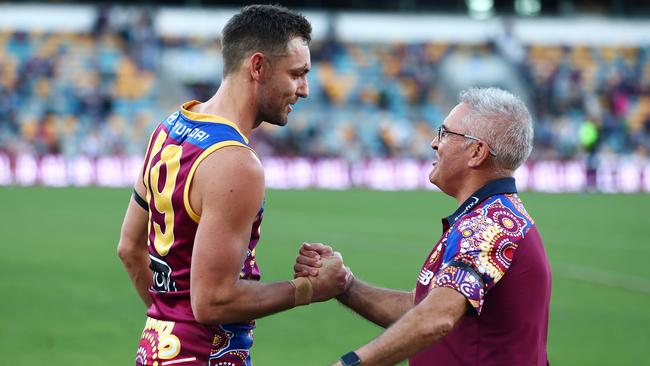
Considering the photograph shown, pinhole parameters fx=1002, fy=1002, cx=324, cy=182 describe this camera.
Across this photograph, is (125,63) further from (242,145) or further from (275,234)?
(242,145)

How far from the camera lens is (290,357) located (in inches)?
361

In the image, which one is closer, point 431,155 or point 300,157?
point 300,157

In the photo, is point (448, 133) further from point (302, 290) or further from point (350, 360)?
point (350, 360)

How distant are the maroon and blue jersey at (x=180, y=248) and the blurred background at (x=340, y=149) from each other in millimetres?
4917

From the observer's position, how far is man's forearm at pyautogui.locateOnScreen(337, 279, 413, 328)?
15.6 ft

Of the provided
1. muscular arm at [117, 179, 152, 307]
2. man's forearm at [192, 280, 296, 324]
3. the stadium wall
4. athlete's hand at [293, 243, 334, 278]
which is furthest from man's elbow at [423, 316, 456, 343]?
the stadium wall

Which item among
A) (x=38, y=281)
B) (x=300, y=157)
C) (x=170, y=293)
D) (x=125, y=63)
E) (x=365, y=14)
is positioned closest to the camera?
(x=170, y=293)

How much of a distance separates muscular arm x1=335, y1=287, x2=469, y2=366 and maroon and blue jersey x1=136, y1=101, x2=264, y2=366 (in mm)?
688

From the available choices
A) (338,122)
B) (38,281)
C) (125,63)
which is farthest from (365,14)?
(38,281)

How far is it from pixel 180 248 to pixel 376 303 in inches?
46.0

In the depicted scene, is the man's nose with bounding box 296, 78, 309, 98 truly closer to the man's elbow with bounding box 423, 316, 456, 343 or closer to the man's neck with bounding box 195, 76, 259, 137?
the man's neck with bounding box 195, 76, 259, 137

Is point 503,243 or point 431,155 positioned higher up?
point 503,243

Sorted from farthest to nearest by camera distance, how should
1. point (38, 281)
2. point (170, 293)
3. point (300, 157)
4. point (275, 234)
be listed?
1. point (300, 157)
2. point (275, 234)
3. point (38, 281)
4. point (170, 293)

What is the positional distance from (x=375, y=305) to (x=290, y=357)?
14.9 ft
